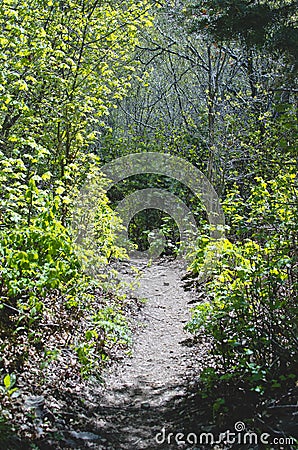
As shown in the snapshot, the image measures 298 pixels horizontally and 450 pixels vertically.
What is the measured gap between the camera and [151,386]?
15.7 feet

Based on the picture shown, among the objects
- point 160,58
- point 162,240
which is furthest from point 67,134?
point 160,58

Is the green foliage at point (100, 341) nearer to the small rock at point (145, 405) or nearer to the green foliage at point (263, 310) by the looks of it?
the small rock at point (145, 405)

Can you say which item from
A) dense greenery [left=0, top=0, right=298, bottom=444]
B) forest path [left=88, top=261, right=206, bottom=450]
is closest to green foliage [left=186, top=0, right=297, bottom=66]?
dense greenery [left=0, top=0, right=298, bottom=444]

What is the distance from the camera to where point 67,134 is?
6.93 m

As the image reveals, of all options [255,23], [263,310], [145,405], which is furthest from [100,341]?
[255,23]

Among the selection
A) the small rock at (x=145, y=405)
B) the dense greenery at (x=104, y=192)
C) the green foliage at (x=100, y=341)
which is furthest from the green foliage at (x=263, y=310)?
the green foliage at (x=100, y=341)

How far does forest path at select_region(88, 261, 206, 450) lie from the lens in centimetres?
382

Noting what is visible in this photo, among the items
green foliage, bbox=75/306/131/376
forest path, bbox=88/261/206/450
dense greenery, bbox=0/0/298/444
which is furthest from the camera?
green foliage, bbox=75/306/131/376

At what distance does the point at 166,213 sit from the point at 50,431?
10.2 metres

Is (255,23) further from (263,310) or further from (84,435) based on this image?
(84,435)

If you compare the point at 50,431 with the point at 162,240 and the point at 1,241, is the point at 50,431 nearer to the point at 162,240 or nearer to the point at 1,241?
the point at 1,241

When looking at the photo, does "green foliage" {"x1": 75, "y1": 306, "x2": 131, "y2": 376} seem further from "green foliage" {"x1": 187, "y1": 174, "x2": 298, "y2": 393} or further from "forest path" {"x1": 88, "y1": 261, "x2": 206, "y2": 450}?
"green foliage" {"x1": 187, "y1": 174, "x2": 298, "y2": 393}

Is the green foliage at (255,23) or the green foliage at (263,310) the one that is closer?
the green foliage at (263,310)

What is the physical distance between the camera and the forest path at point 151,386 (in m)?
3.82
